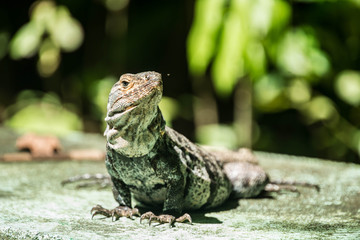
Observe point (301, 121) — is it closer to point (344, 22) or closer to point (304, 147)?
point (304, 147)

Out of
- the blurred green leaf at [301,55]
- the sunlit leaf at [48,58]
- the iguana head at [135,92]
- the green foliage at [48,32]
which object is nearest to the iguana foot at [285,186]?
the iguana head at [135,92]

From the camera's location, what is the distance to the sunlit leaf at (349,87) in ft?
26.6

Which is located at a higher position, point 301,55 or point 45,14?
point 45,14

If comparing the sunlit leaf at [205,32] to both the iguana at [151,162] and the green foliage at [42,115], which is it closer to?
the iguana at [151,162]

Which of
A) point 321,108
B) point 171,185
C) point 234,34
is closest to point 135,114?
point 171,185

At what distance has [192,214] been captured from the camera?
371cm

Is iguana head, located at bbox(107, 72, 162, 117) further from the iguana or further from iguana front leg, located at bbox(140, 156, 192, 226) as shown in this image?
iguana front leg, located at bbox(140, 156, 192, 226)

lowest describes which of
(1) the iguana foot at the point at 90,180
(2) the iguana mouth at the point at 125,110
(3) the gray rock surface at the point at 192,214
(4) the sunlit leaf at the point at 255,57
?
(3) the gray rock surface at the point at 192,214

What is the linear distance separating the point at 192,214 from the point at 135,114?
0.96 metres

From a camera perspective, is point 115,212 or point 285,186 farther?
point 285,186

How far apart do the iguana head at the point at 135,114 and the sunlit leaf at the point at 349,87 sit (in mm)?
5526

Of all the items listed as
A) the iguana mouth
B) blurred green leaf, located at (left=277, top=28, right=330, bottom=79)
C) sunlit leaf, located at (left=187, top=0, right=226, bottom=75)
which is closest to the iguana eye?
the iguana mouth

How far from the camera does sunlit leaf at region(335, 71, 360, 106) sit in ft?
26.6

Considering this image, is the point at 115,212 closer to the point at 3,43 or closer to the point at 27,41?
the point at 27,41
